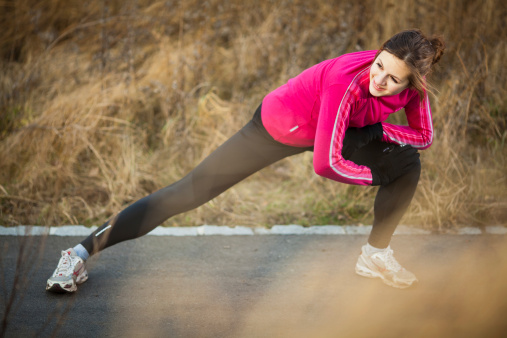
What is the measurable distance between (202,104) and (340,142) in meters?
2.95

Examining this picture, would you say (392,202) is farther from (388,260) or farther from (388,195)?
(388,260)

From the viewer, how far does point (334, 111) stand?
93.4 inches

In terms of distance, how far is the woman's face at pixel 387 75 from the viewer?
2320mm

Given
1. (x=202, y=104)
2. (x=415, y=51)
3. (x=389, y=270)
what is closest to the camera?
(x=415, y=51)

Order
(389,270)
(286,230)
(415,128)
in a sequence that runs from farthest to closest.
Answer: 1. (286,230)
2. (389,270)
3. (415,128)

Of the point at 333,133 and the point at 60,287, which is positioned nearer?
the point at 333,133

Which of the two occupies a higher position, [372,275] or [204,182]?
[204,182]

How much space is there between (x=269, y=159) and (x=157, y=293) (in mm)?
1084

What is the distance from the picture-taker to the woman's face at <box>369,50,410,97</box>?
91.4 inches

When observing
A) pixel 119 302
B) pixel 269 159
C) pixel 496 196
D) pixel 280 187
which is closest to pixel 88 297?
pixel 119 302

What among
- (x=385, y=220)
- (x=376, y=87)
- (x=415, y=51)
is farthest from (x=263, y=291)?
(x=415, y=51)

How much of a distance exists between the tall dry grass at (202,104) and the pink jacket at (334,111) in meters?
1.44

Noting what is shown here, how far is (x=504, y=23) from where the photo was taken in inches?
219

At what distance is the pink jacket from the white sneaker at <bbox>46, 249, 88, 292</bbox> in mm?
1384
